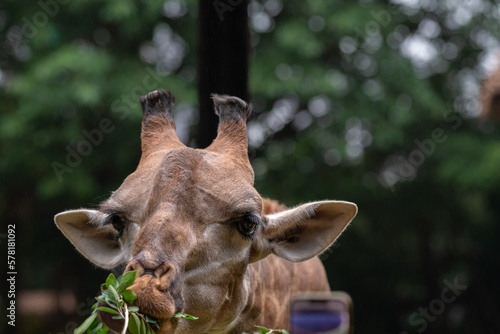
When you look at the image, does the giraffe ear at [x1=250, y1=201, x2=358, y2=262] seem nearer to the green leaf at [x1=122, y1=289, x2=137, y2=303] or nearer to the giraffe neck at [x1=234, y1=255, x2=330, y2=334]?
the giraffe neck at [x1=234, y1=255, x2=330, y2=334]

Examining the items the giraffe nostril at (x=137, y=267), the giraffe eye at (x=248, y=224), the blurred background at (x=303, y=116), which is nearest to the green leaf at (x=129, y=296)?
the giraffe nostril at (x=137, y=267)

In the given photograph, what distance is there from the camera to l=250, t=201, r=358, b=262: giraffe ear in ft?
17.2

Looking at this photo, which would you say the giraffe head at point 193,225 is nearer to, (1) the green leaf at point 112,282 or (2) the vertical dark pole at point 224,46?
(1) the green leaf at point 112,282

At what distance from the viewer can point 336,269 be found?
1614cm

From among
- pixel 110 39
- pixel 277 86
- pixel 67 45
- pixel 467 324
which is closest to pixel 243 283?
pixel 277 86

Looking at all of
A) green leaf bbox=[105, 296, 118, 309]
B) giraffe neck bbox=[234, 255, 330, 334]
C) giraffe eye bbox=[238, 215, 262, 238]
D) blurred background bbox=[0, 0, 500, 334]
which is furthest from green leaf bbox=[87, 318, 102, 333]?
blurred background bbox=[0, 0, 500, 334]

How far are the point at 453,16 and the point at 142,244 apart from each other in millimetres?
12057

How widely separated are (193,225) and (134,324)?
103cm

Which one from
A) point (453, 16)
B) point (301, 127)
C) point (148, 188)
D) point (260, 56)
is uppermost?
point (453, 16)

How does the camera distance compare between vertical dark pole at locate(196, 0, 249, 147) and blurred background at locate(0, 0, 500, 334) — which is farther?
blurred background at locate(0, 0, 500, 334)

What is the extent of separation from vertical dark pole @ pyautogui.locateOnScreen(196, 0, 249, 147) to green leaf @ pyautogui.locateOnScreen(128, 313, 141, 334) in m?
3.15

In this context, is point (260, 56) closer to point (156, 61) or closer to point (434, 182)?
point (156, 61)

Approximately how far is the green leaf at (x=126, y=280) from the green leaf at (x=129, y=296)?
3cm

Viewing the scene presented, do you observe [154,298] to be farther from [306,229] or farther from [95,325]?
[306,229]
